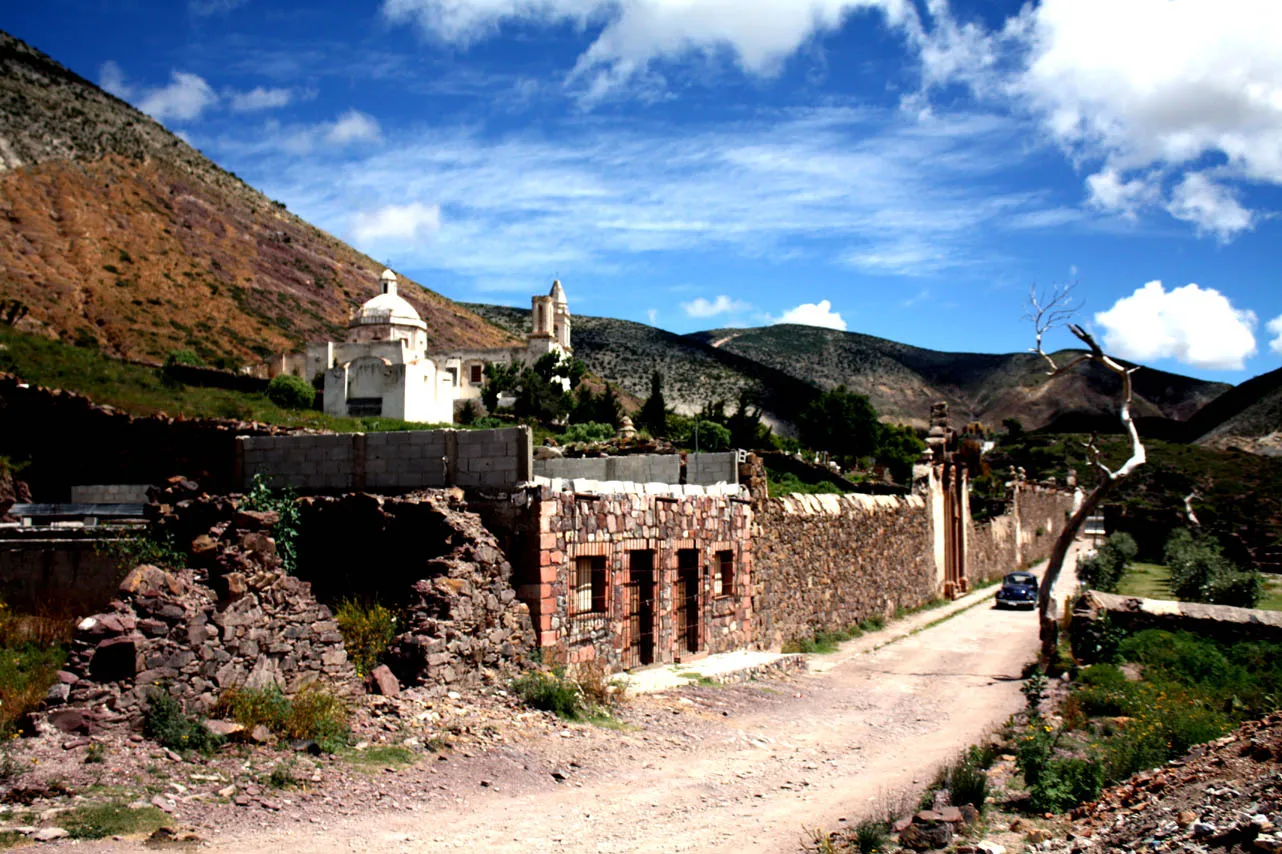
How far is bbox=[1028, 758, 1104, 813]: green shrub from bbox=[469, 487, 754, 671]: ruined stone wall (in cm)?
569

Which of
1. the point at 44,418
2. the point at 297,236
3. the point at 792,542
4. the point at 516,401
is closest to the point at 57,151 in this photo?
the point at 297,236

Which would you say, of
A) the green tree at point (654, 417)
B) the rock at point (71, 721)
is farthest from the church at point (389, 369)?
the rock at point (71, 721)

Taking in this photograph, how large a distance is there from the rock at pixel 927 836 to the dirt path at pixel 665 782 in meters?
0.85

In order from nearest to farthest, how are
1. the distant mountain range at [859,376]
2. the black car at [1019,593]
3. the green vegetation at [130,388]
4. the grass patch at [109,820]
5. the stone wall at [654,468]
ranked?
the grass patch at [109,820] < the stone wall at [654,468] < the black car at [1019,593] < the green vegetation at [130,388] < the distant mountain range at [859,376]

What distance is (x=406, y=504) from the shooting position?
11820 millimetres

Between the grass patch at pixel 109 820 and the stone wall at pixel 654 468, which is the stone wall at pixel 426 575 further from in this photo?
the stone wall at pixel 654 468

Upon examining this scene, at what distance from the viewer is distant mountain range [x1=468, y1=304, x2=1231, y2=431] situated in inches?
4432

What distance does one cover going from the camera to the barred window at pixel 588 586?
12.6 metres

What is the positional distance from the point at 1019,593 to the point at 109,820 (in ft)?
87.8

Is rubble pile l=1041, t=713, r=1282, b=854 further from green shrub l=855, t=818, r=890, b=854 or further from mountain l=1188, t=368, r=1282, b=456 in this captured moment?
mountain l=1188, t=368, r=1282, b=456

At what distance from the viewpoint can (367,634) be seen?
10.8m

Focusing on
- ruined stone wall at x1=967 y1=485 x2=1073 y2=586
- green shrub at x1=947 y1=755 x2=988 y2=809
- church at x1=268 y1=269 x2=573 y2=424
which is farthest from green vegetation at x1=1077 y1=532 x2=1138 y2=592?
church at x1=268 y1=269 x2=573 y2=424

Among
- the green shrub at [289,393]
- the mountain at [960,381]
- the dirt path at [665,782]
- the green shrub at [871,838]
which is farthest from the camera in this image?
the mountain at [960,381]

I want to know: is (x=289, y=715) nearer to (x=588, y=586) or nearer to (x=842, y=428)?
(x=588, y=586)
